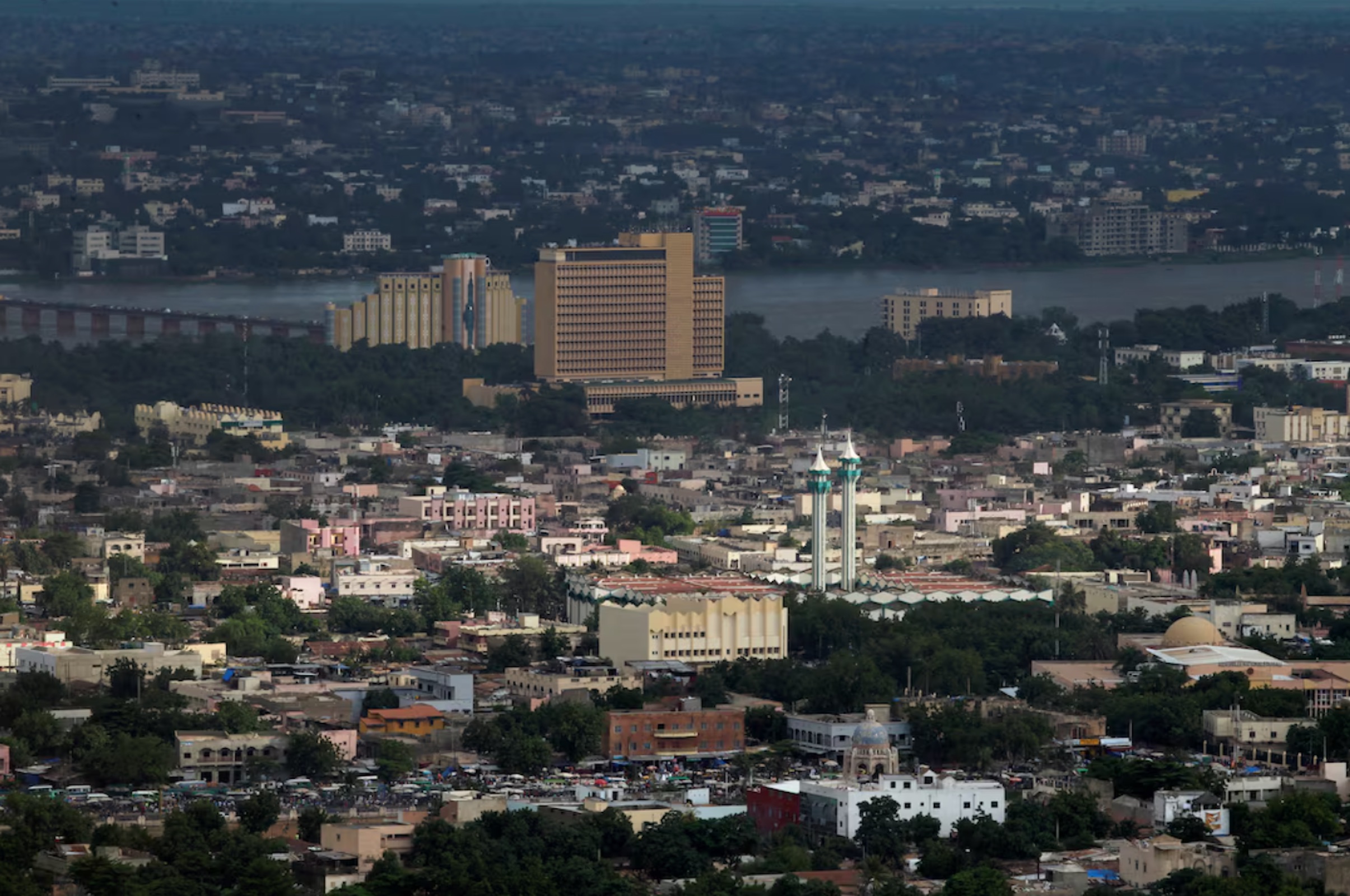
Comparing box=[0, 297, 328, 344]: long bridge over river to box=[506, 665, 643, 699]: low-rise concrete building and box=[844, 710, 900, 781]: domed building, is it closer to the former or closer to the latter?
box=[506, 665, 643, 699]: low-rise concrete building

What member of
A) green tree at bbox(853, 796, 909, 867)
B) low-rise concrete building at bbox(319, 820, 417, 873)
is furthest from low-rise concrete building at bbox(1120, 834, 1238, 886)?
low-rise concrete building at bbox(319, 820, 417, 873)

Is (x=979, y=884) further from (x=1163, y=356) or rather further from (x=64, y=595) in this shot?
(x=1163, y=356)

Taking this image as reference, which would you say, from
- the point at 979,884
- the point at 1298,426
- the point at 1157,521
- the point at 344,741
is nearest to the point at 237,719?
the point at 344,741

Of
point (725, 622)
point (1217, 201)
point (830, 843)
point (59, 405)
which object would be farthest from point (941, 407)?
point (1217, 201)

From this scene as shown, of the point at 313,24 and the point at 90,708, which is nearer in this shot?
the point at 90,708

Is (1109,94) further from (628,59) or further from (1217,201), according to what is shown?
(1217,201)

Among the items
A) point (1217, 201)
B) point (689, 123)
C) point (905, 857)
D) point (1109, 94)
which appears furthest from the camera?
point (1109, 94)
